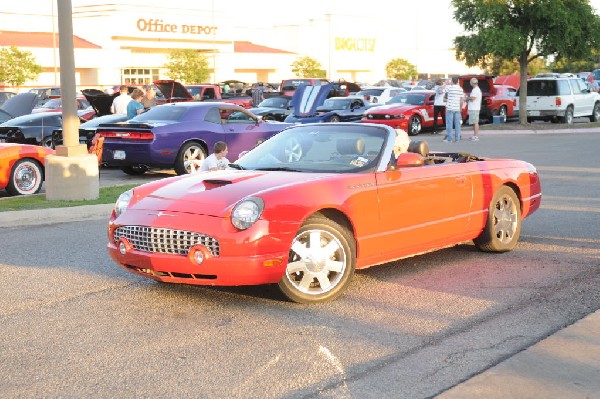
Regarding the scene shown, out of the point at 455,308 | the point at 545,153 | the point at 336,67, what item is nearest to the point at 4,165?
the point at 455,308

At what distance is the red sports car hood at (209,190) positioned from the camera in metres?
6.75

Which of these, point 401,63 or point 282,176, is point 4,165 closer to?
point 282,176

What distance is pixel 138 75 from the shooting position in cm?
7644

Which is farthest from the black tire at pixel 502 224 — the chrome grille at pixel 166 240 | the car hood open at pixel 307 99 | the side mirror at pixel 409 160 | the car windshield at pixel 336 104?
the car windshield at pixel 336 104

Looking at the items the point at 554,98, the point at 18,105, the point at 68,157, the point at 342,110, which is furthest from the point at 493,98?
the point at 68,157

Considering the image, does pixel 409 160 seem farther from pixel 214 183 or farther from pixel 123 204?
pixel 123 204

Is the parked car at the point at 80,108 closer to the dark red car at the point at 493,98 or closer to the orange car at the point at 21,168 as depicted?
the orange car at the point at 21,168

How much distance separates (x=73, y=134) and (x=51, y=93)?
27.6m

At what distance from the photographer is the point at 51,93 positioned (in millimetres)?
39188

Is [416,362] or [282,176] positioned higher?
[282,176]

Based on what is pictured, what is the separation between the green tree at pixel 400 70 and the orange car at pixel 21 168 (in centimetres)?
9357

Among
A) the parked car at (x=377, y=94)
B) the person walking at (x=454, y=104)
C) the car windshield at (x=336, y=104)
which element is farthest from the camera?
the parked car at (x=377, y=94)

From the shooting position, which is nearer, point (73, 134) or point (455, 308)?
point (455, 308)

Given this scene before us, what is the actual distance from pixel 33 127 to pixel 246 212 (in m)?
15.1
